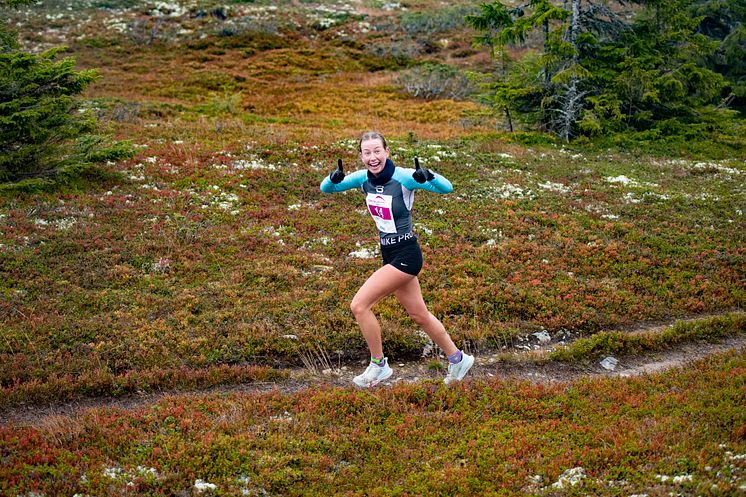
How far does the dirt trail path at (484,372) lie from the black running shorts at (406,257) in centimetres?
236

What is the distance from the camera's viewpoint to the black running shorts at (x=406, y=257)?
7.50 metres

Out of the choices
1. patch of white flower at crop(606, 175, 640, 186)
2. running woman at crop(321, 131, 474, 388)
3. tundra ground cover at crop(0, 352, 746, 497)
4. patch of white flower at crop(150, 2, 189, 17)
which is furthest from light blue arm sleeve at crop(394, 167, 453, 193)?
patch of white flower at crop(150, 2, 189, 17)

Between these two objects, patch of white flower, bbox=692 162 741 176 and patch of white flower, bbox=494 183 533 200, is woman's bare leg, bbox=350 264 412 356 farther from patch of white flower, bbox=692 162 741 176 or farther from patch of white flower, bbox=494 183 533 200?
patch of white flower, bbox=692 162 741 176

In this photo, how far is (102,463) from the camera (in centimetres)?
623

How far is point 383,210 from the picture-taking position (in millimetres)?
7582

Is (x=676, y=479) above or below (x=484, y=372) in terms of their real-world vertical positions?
above

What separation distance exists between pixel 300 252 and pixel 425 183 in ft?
23.5

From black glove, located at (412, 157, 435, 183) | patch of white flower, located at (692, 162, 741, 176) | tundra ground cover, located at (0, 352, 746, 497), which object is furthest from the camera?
patch of white flower, located at (692, 162, 741, 176)

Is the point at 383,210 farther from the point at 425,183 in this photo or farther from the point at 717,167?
the point at 717,167

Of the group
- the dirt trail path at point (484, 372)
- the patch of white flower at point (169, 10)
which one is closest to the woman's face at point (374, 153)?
the dirt trail path at point (484, 372)

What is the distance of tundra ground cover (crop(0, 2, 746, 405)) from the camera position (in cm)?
975

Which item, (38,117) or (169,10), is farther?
(169,10)

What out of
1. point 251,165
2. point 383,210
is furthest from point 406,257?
point 251,165

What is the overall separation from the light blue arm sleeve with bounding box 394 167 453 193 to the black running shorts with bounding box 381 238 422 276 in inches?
32.0
